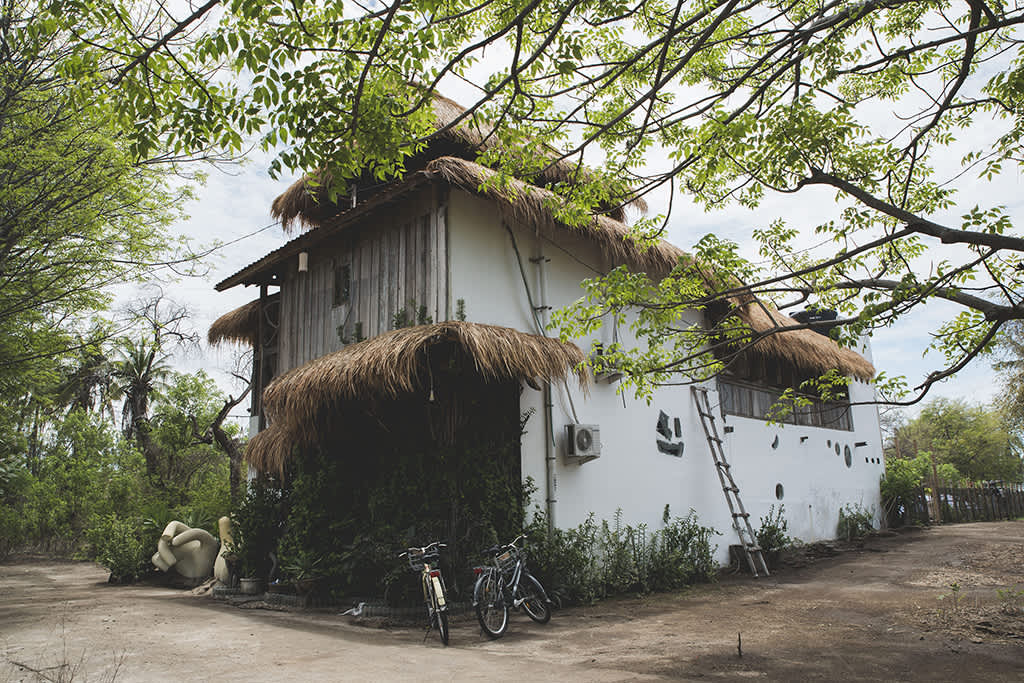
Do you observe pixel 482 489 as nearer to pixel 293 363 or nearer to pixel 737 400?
pixel 293 363

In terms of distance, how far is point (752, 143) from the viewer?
379 centimetres

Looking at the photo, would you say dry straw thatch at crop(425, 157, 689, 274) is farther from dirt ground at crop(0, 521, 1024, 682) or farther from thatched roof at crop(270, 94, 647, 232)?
dirt ground at crop(0, 521, 1024, 682)

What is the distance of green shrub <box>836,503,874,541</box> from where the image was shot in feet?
42.7

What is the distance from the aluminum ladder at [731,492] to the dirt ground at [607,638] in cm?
88

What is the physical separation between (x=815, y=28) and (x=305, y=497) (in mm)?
6459

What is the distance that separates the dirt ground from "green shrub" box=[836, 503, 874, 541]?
4.21m

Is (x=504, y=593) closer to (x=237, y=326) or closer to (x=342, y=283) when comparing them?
(x=342, y=283)

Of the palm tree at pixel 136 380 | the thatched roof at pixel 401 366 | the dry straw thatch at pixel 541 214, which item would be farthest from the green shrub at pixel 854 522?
the palm tree at pixel 136 380

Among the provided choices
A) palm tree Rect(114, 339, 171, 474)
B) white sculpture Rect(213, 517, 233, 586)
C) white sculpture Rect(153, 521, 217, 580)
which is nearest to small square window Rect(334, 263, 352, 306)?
white sculpture Rect(213, 517, 233, 586)

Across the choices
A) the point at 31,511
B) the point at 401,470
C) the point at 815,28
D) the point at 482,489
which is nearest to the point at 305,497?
the point at 401,470

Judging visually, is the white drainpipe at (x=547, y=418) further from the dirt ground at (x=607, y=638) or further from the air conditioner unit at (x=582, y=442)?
the dirt ground at (x=607, y=638)

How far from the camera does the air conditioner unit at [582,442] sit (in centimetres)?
763

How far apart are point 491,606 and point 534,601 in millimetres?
661

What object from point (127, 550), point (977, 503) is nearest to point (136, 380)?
point (127, 550)
